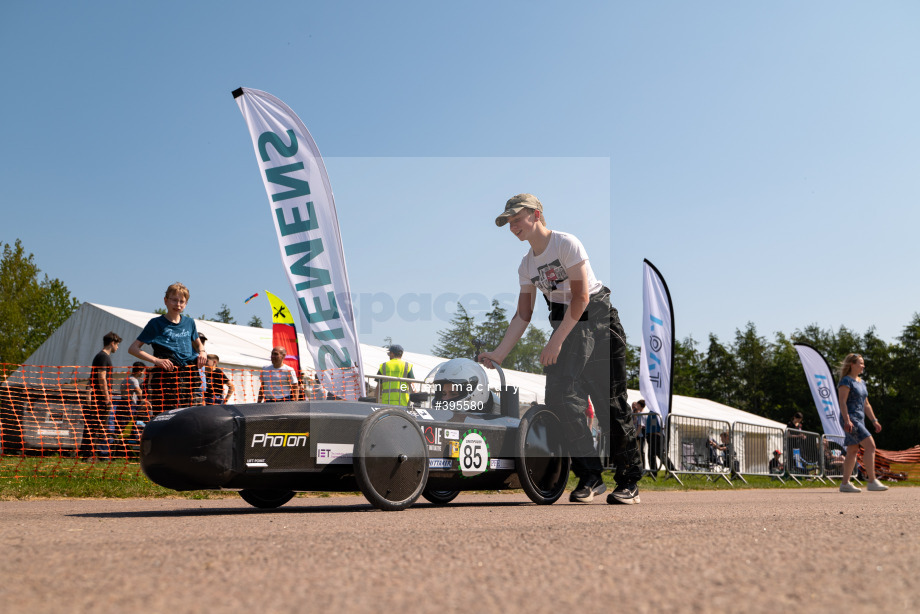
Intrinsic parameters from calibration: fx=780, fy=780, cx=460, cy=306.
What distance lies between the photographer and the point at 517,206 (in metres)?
5.69

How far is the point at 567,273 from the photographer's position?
566 cm

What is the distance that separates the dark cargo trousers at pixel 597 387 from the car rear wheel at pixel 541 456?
0.08 m

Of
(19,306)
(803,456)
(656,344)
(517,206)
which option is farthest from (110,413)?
(19,306)

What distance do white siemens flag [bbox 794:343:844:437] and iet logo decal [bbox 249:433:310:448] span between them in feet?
59.3

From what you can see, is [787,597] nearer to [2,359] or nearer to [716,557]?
[716,557]

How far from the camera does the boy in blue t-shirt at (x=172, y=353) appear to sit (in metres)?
7.58

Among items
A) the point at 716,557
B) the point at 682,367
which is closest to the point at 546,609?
the point at 716,557

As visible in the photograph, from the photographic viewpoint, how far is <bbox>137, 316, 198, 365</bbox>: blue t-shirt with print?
778cm

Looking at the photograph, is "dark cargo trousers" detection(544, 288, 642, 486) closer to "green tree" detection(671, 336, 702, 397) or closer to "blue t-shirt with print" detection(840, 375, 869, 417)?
"blue t-shirt with print" detection(840, 375, 869, 417)

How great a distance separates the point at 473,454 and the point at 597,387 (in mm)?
1099

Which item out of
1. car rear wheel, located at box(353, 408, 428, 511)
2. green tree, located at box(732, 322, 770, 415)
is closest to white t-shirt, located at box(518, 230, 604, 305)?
car rear wheel, located at box(353, 408, 428, 511)

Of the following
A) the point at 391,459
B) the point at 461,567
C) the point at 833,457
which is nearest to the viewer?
the point at 461,567

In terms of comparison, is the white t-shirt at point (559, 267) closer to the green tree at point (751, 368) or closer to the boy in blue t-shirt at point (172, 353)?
the boy in blue t-shirt at point (172, 353)

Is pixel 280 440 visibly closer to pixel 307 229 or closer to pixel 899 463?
pixel 307 229
